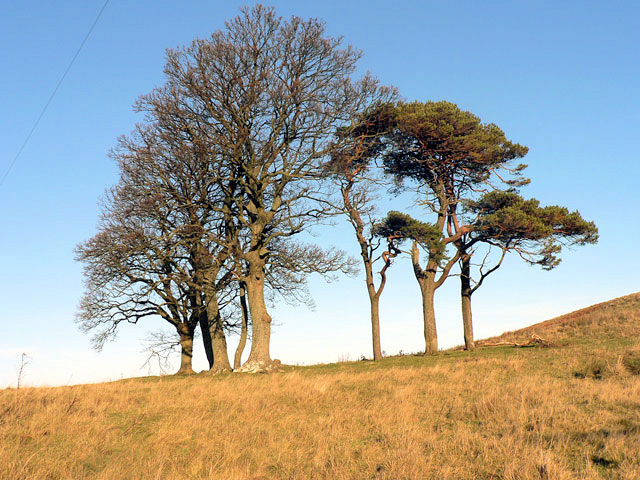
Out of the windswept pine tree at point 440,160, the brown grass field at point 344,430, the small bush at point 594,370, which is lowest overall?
the brown grass field at point 344,430

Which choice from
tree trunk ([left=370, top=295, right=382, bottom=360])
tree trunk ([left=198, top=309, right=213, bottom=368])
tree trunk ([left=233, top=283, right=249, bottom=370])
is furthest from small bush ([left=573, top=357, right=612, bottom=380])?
tree trunk ([left=198, top=309, right=213, bottom=368])

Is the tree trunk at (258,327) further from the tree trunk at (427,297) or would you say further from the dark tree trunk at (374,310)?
the tree trunk at (427,297)

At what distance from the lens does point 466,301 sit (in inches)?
1206

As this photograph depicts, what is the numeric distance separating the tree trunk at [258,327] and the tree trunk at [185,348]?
6776 mm

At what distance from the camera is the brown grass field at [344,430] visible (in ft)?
25.3

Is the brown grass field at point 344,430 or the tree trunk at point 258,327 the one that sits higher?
the tree trunk at point 258,327

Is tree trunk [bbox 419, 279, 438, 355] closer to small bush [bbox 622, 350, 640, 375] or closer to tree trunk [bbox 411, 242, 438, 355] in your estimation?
tree trunk [bbox 411, 242, 438, 355]

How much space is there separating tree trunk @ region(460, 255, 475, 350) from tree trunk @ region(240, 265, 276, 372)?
12.3m

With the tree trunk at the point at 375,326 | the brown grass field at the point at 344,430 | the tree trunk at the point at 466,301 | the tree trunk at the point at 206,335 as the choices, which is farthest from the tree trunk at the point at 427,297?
the brown grass field at the point at 344,430

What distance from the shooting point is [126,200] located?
80.7 ft

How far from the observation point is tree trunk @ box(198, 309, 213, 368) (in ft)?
90.9

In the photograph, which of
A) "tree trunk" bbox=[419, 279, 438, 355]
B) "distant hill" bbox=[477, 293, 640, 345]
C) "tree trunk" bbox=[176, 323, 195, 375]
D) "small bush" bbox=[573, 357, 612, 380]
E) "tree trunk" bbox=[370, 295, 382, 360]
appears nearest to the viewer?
"small bush" bbox=[573, 357, 612, 380]

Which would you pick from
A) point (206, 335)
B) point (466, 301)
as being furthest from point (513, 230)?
point (206, 335)

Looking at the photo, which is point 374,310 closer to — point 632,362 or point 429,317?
point 429,317
